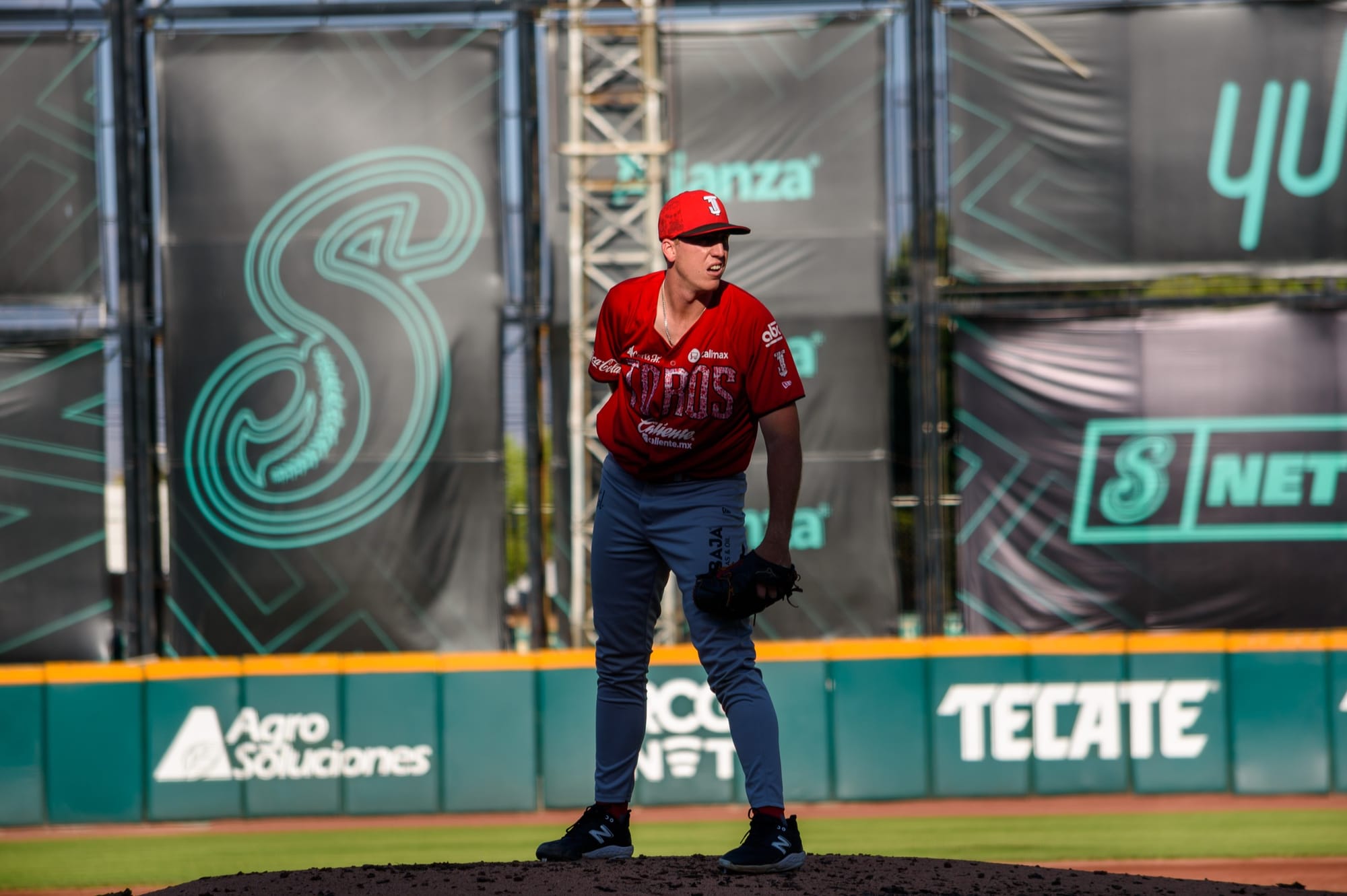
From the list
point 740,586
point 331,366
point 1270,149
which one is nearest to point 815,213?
point 1270,149

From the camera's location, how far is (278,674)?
9.15 m

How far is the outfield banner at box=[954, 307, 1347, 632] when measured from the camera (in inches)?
413

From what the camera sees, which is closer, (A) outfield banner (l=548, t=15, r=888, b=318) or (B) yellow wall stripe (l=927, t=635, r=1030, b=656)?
(B) yellow wall stripe (l=927, t=635, r=1030, b=656)

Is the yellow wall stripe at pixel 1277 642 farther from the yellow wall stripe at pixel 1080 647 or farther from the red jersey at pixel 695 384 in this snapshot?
the red jersey at pixel 695 384

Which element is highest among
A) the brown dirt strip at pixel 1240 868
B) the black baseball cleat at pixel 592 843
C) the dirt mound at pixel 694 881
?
A: the black baseball cleat at pixel 592 843

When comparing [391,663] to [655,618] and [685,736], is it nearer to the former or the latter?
[685,736]

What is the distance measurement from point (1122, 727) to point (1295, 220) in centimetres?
476

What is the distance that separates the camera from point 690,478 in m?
3.29

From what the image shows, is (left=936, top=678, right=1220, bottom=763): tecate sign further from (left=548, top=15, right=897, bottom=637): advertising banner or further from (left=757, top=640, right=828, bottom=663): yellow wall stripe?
(left=548, top=15, right=897, bottom=637): advertising banner

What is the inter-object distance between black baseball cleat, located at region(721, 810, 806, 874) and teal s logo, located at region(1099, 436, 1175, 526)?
8.00 meters

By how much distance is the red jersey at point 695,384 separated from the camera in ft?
10.5

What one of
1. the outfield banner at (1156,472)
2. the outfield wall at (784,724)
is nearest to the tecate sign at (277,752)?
the outfield wall at (784,724)

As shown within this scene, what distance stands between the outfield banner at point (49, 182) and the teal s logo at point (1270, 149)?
9488 mm

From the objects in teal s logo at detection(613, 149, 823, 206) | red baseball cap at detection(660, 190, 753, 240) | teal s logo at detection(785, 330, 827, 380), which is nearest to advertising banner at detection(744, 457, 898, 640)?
teal s logo at detection(785, 330, 827, 380)
